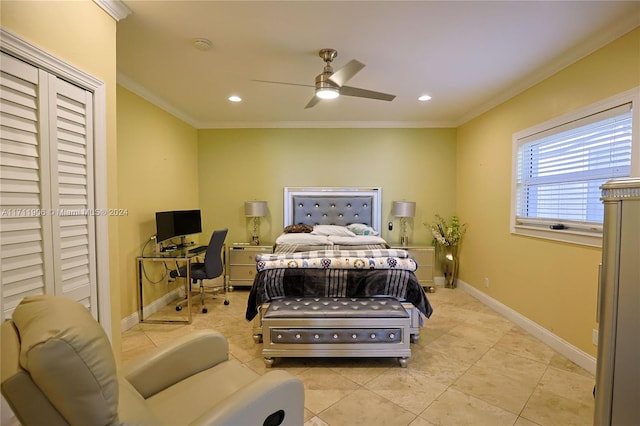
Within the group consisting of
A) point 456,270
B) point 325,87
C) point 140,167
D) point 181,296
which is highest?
point 325,87

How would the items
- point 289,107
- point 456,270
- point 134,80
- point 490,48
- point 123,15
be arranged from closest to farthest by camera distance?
point 123,15 → point 490,48 → point 134,80 → point 289,107 → point 456,270

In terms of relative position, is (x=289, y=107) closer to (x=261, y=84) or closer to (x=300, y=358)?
(x=261, y=84)

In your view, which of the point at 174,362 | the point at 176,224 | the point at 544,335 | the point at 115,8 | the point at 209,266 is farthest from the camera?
the point at 176,224

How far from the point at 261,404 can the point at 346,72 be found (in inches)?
89.9

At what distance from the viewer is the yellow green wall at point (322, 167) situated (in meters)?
4.84

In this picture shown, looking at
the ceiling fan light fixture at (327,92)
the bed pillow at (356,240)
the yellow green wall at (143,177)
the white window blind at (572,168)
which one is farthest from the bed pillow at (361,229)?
the yellow green wall at (143,177)

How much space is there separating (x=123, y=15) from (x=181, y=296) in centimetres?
347

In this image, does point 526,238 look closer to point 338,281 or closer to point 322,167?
point 338,281

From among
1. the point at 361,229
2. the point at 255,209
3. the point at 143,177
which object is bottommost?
the point at 361,229

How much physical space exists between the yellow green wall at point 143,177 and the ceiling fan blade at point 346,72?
2276mm

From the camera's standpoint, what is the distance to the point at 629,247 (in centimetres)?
92

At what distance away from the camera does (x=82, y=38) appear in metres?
1.71

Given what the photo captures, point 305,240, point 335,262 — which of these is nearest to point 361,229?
point 305,240

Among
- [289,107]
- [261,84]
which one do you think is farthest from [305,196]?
[261,84]
